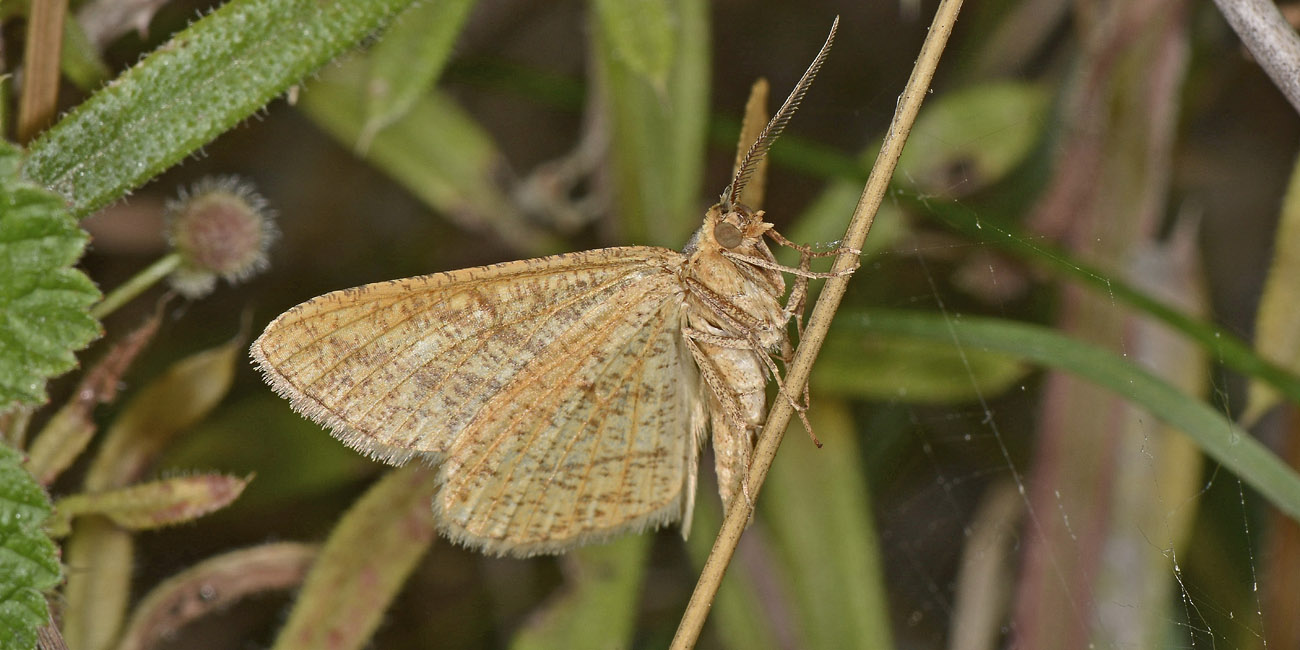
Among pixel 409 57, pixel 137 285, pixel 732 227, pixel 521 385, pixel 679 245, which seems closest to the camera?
pixel 732 227

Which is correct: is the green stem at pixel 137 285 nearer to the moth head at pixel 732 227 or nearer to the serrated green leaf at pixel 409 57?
the serrated green leaf at pixel 409 57

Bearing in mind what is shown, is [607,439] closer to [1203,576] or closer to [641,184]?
[641,184]

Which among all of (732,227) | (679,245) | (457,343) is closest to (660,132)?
(679,245)

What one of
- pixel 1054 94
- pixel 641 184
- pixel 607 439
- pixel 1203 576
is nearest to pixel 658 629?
pixel 607 439

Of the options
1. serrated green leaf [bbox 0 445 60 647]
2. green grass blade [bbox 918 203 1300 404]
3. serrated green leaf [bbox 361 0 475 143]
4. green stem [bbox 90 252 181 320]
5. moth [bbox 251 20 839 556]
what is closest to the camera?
serrated green leaf [bbox 0 445 60 647]

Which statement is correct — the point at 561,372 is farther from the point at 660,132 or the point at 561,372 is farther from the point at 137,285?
the point at 660,132

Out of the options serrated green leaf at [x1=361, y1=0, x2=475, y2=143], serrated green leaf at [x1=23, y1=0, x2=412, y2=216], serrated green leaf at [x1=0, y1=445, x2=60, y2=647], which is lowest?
serrated green leaf at [x1=0, y1=445, x2=60, y2=647]

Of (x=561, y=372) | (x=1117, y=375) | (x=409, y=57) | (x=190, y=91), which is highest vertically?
(x=409, y=57)

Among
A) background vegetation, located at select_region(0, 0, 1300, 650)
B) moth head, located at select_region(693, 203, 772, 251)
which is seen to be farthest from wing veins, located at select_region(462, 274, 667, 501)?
background vegetation, located at select_region(0, 0, 1300, 650)

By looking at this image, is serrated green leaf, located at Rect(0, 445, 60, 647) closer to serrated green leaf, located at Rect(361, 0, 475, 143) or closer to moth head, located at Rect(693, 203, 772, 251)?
serrated green leaf, located at Rect(361, 0, 475, 143)
